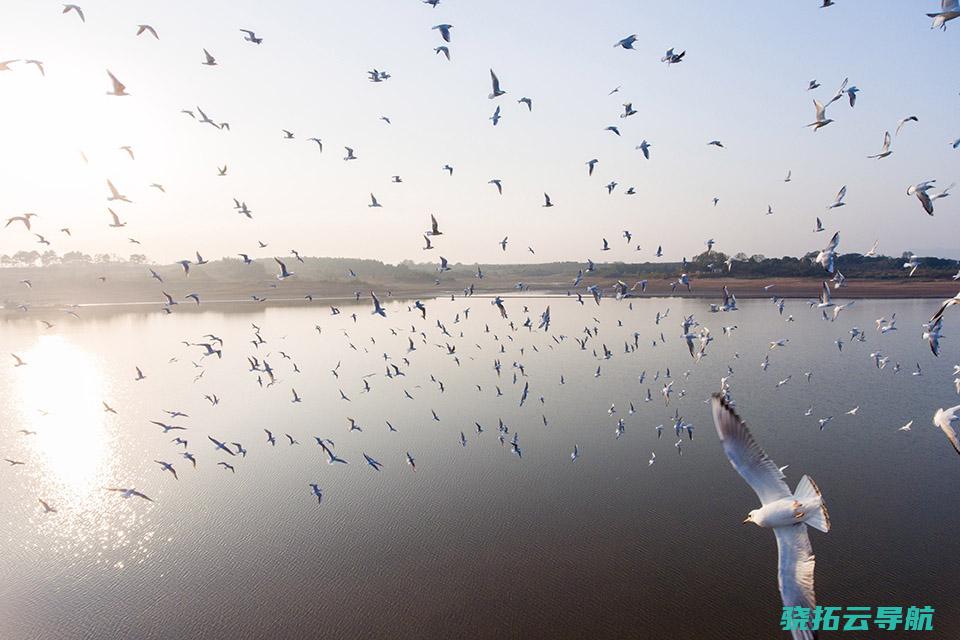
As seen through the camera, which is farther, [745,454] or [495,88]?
[495,88]

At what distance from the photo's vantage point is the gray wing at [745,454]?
5699 millimetres

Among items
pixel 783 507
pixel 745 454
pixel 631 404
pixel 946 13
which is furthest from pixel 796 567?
pixel 631 404

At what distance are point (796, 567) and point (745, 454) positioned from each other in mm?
1214

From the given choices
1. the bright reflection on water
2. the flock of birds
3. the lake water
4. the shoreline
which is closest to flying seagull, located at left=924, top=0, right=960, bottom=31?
the flock of birds

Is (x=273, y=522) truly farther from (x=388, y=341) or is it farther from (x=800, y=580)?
(x=388, y=341)

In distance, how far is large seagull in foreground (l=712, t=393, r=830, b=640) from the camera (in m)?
5.32

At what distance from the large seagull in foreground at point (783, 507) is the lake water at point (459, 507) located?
514 centimetres

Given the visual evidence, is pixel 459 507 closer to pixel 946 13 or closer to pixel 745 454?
pixel 745 454

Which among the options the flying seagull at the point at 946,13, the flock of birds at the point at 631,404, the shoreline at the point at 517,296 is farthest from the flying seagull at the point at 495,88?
the shoreline at the point at 517,296

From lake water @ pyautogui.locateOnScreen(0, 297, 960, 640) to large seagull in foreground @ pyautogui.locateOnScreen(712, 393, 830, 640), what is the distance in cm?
514

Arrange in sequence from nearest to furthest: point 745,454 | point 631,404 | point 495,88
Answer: point 745,454 < point 495,88 < point 631,404

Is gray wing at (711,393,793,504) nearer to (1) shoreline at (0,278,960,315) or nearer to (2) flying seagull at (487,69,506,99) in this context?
(2) flying seagull at (487,69,506,99)

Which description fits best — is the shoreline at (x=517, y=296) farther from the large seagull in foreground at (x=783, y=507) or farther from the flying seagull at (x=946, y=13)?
→ the large seagull in foreground at (x=783, y=507)

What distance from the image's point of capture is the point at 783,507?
5566 millimetres
